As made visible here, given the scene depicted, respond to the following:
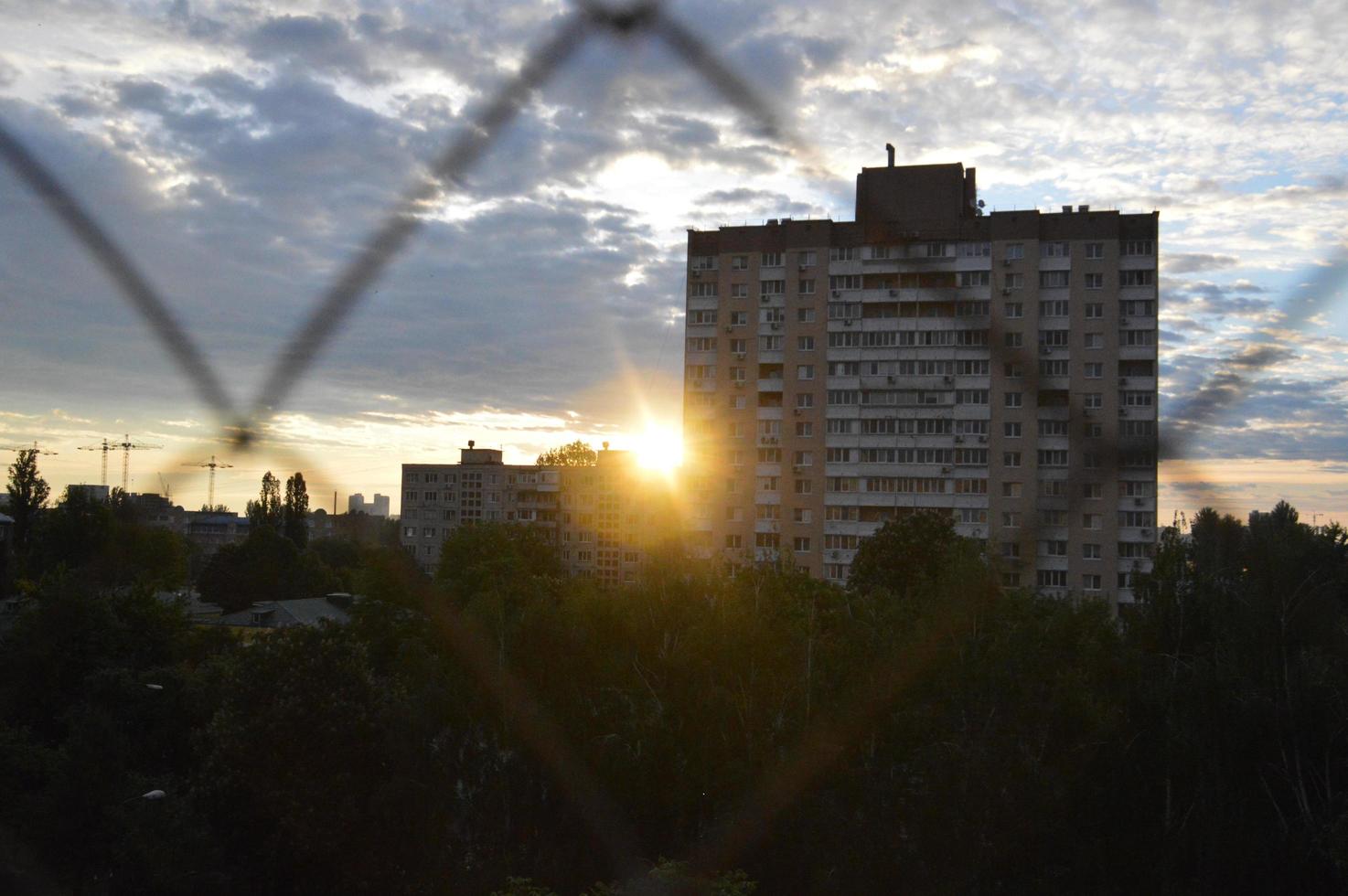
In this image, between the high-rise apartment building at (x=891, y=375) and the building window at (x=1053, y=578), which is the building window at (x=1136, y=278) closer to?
the high-rise apartment building at (x=891, y=375)

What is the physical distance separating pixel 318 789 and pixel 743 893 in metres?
4.95

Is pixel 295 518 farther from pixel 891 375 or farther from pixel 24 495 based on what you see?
pixel 891 375

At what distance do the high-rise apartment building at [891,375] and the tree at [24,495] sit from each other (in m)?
20.2

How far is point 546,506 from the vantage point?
3594 cm

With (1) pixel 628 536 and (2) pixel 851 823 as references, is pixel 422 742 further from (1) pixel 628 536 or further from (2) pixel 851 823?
(1) pixel 628 536

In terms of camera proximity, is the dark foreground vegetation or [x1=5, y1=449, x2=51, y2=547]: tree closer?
the dark foreground vegetation

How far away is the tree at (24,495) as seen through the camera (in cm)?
3209

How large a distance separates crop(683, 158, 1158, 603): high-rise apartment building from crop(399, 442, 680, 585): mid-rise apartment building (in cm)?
764

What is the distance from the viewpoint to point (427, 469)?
120 feet

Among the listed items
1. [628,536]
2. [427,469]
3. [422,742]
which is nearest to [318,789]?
[422,742]

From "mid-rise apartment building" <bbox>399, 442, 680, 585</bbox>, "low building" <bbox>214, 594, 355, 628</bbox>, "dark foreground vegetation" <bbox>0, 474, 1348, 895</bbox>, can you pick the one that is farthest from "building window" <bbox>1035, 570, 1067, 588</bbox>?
"low building" <bbox>214, 594, 355, 628</bbox>

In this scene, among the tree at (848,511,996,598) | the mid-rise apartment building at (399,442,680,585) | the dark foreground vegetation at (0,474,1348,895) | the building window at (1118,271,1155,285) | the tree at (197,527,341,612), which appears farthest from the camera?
the mid-rise apartment building at (399,442,680,585)

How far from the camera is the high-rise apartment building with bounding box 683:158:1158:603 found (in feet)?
71.8

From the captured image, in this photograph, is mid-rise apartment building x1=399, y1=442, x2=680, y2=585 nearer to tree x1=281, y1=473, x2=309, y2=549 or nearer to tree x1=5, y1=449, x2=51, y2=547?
tree x1=281, y1=473, x2=309, y2=549
